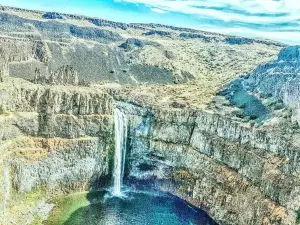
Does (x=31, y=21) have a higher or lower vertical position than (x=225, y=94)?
higher

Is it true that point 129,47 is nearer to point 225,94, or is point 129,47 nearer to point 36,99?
point 225,94

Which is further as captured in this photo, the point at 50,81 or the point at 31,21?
the point at 31,21

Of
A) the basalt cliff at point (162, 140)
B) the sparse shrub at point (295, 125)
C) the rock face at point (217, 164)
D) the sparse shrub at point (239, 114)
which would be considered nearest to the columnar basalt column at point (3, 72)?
the basalt cliff at point (162, 140)

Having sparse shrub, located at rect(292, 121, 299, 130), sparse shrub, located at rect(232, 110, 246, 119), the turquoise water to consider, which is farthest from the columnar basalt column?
sparse shrub, located at rect(292, 121, 299, 130)

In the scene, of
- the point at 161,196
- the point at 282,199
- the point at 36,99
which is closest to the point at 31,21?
the point at 36,99

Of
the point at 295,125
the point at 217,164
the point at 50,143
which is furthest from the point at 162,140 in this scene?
the point at 295,125

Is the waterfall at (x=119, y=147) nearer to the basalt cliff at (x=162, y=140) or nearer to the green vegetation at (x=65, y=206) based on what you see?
the basalt cliff at (x=162, y=140)
